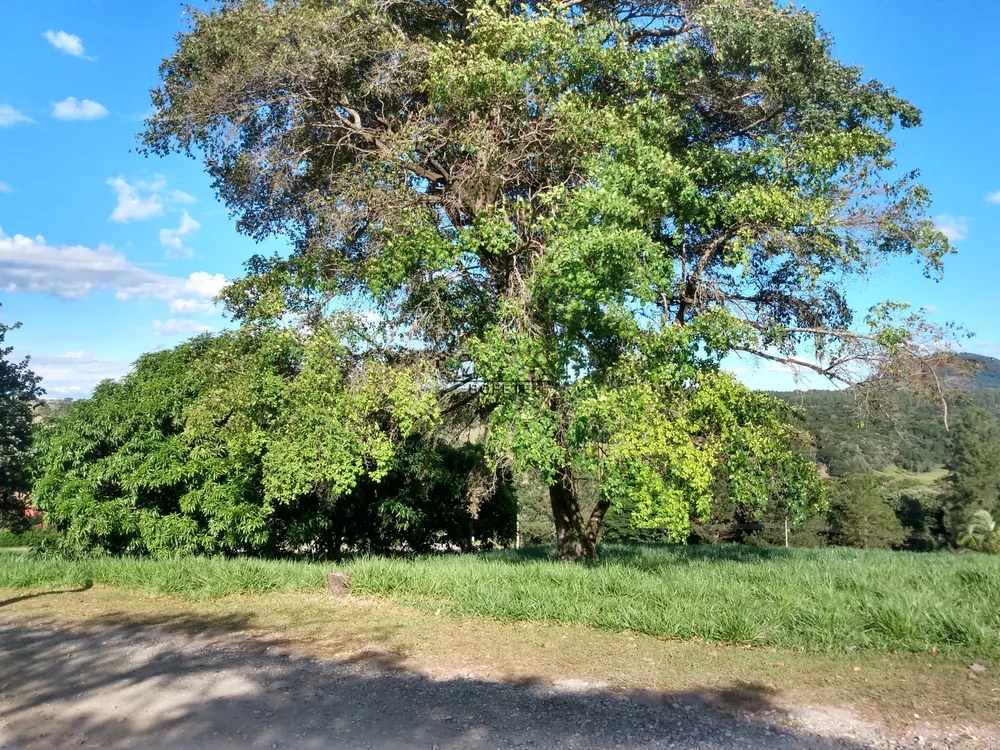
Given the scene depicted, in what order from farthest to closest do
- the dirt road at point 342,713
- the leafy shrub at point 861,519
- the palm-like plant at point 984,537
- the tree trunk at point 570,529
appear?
1. the leafy shrub at point 861,519
2. the palm-like plant at point 984,537
3. the tree trunk at point 570,529
4. the dirt road at point 342,713

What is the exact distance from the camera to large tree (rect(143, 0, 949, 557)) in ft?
27.7

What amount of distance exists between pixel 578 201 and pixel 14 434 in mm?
22943

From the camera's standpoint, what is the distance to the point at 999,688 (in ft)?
16.2

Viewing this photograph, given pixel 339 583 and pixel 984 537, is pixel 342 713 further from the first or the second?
pixel 984 537

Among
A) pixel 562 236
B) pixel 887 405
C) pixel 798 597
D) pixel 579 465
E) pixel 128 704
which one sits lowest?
pixel 128 704

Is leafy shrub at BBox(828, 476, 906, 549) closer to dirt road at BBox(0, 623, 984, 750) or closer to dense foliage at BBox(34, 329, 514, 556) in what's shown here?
dense foliage at BBox(34, 329, 514, 556)

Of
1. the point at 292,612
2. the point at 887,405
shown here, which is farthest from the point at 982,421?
the point at 292,612

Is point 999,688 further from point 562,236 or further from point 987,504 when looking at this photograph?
point 987,504

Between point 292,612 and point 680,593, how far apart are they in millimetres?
4258

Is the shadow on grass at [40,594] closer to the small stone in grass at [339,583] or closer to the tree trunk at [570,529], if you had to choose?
the small stone in grass at [339,583]

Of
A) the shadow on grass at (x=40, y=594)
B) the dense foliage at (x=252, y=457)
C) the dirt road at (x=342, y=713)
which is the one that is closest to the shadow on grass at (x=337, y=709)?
the dirt road at (x=342, y=713)

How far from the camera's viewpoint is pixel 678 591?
7602mm

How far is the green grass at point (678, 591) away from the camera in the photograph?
6066 millimetres

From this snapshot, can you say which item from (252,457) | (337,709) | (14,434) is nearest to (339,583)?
(252,457)
